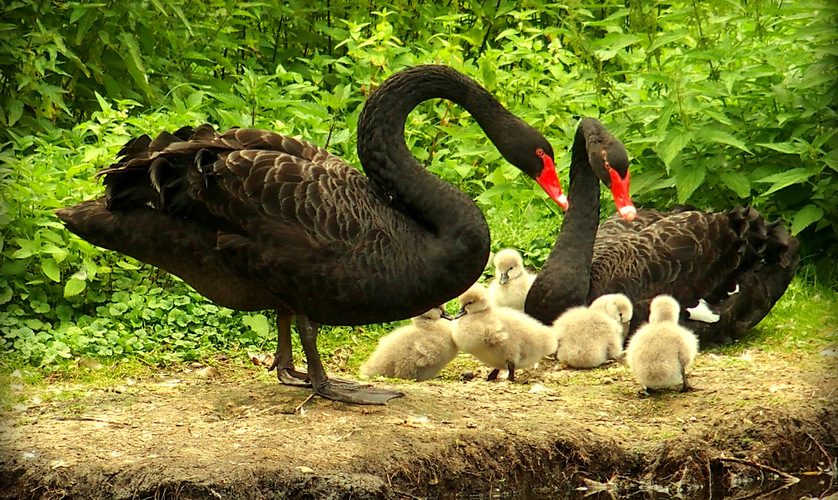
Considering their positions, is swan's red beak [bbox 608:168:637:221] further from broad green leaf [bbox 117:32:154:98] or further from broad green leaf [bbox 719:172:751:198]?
broad green leaf [bbox 117:32:154:98]

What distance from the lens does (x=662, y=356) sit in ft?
17.4

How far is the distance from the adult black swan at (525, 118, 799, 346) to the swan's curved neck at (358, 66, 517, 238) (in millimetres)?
1241

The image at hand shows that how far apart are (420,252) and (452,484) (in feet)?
3.35

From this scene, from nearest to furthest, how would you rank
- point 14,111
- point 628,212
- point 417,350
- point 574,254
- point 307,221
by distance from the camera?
point 307,221, point 628,212, point 417,350, point 574,254, point 14,111

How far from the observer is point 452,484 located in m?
A: 4.57

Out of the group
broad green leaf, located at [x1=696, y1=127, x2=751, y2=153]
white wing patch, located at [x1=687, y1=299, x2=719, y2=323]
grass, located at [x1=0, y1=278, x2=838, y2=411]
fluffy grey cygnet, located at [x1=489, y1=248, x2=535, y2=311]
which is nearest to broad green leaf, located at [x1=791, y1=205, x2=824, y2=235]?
grass, located at [x1=0, y1=278, x2=838, y2=411]

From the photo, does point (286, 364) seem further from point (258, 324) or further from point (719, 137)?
point (719, 137)

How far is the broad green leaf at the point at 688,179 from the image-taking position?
23.2 feet

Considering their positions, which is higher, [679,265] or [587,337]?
[679,265]

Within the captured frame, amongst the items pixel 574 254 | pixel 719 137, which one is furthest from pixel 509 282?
pixel 719 137

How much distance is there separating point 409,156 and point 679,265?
7.11 feet

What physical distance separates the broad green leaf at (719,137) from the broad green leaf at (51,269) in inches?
155

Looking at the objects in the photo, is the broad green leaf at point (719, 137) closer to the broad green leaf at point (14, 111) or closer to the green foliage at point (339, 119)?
the green foliage at point (339, 119)

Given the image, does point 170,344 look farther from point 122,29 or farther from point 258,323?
point 122,29
